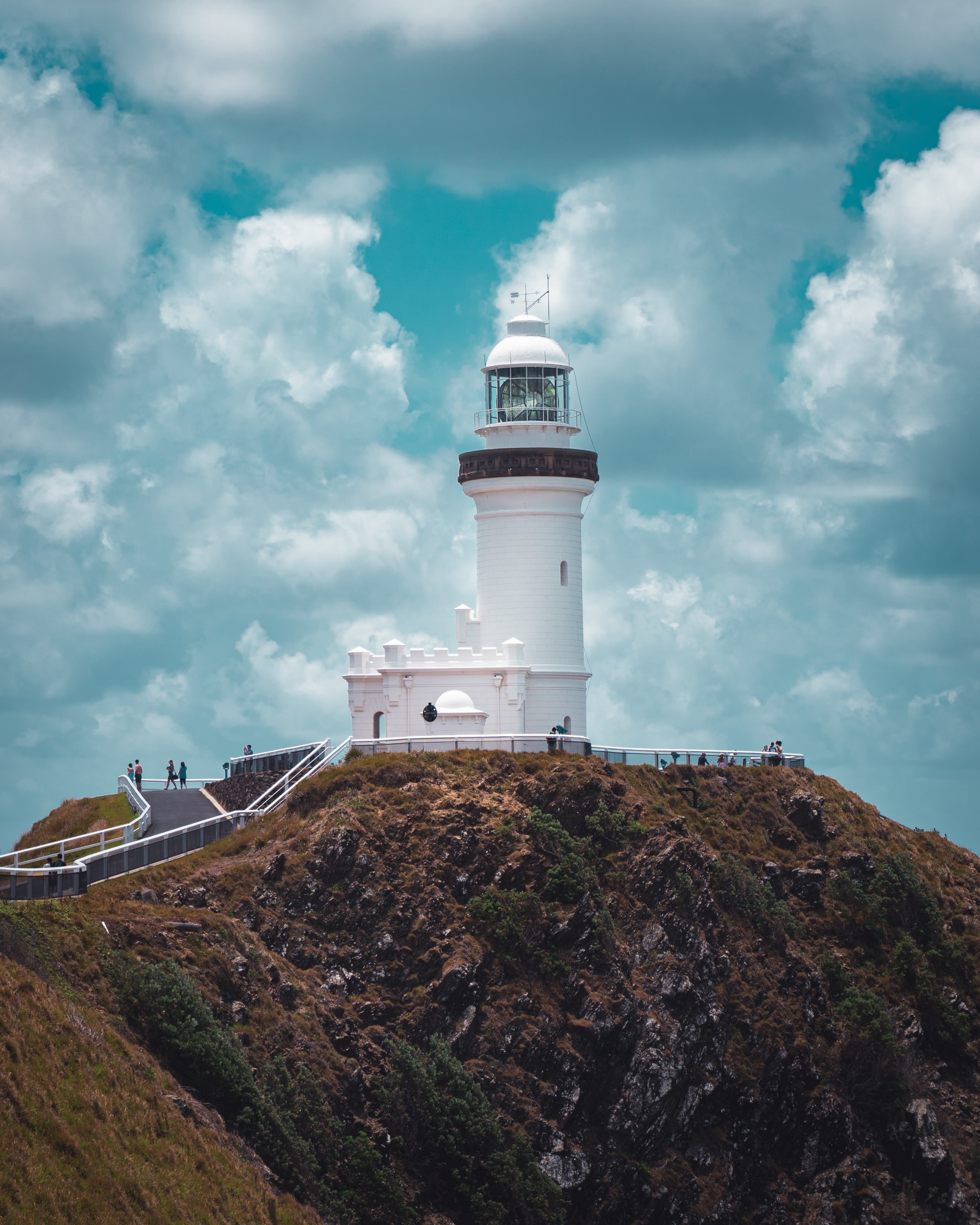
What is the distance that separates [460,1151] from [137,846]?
13.1 m

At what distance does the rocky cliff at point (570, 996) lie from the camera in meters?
40.5

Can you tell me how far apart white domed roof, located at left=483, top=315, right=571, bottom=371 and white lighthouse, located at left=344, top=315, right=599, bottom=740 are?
0.20ft

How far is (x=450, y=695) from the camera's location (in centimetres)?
5566

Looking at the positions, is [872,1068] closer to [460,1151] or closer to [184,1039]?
[460,1151]

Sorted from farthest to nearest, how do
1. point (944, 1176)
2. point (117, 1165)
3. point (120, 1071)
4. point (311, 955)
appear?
point (944, 1176), point (311, 955), point (120, 1071), point (117, 1165)

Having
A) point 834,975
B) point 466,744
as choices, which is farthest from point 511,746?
point 834,975

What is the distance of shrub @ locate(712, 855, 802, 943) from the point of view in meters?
52.0

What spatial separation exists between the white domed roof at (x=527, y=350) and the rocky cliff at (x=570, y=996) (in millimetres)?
17334

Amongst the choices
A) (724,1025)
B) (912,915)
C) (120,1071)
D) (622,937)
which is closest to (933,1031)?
(912,915)

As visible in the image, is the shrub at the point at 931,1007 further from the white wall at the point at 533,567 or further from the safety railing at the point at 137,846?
the safety railing at the point at 137,846

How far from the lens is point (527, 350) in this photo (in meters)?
60.8

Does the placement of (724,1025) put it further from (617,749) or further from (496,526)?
(496,526)

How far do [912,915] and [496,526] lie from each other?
21904 mm

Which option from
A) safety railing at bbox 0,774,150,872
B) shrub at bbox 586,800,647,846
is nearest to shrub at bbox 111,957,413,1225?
safety railing at bbox 0,774,150,872
